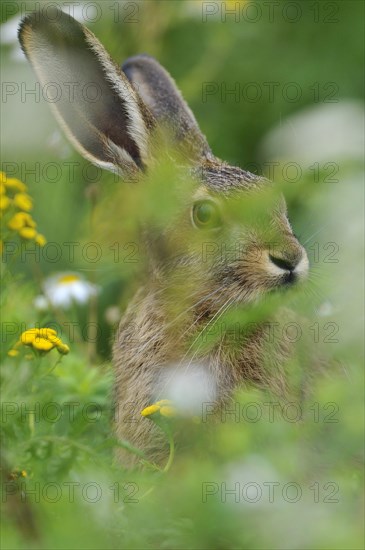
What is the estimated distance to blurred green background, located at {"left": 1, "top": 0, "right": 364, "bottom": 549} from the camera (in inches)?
76.1

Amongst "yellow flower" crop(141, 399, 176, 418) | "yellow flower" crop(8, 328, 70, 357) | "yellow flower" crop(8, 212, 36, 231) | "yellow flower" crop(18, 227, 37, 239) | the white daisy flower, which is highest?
"yellow flower" crop(8, 212, 36, 231)

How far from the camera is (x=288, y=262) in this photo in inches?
122

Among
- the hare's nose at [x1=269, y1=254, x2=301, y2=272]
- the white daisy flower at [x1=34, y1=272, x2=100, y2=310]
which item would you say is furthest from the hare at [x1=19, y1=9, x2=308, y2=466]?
the white daisy flower at [x1=34, y1=272, x2=100, y2=310]

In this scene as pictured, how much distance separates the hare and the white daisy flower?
73 cm

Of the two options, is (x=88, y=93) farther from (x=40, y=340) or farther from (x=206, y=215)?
(x=40, y=340)

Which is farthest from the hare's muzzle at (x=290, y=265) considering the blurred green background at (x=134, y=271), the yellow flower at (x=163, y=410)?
the yellow flower at (x=163, y=410)

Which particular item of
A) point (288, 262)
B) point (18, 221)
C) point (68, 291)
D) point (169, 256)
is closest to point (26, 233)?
point (18, 221)

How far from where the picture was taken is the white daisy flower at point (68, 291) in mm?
4309

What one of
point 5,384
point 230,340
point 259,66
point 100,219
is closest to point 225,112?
point 259,66

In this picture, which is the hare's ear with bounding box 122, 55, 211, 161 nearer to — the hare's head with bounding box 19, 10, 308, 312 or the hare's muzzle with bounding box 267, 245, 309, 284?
the hare's head with bounding box 19, 10, 308, 312

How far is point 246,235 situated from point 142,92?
1.26 metres

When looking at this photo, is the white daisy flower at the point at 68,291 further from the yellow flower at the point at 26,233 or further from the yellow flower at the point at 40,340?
the yellow flower at the point at 40,340

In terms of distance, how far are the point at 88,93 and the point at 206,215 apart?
59 cm

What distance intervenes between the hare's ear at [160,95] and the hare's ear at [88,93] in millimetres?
215
